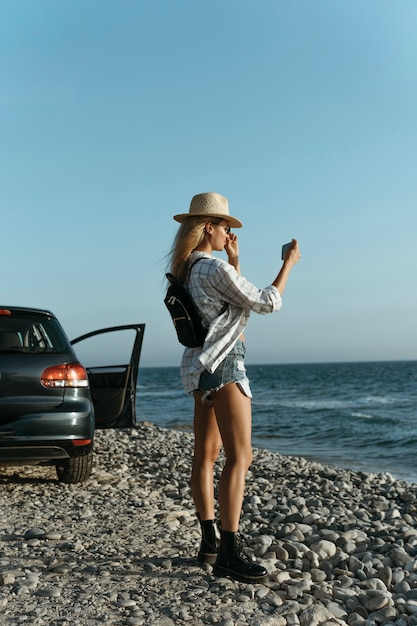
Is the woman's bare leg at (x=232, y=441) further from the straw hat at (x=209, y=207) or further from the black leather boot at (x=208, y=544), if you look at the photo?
the straw hat at (x=209, y=207)

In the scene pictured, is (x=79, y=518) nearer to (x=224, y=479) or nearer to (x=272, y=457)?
(x=224, y=479)

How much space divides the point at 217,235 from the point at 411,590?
2307 millimetres

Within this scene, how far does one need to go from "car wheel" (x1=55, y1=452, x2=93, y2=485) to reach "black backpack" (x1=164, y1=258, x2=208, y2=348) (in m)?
3.18

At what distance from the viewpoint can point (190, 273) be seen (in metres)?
3.88

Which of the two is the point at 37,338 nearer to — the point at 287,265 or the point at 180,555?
the point at 180,555

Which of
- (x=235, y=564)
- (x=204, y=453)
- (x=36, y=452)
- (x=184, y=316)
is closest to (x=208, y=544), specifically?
(x=235, y=564)

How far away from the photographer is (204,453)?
13.1 ft

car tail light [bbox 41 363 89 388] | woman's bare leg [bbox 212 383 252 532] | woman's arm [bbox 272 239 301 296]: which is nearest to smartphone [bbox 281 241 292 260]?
woman's arm [bbox 272 239 301 296]

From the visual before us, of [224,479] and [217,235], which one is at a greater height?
[217,235]

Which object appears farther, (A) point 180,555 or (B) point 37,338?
(B) point 37,338

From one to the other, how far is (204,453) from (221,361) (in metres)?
0.58

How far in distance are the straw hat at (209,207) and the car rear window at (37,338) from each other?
2662 mm

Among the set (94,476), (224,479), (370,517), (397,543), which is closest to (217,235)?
(224,479)

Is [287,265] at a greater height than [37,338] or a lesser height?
greater
